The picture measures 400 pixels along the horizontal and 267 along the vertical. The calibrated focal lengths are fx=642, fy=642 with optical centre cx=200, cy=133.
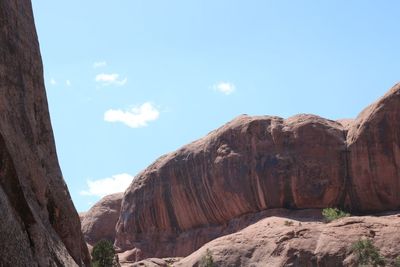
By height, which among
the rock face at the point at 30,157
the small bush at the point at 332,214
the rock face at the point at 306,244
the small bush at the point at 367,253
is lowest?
the small bush at the point at 367,253

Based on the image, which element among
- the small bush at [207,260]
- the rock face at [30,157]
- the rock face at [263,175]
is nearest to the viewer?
the rock face at [30,157]

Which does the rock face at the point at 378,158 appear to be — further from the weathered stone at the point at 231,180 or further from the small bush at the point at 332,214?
the small bush at the point at 332,214

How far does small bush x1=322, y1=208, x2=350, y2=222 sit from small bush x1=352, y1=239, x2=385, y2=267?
34.7 feet

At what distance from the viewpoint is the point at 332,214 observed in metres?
50.0

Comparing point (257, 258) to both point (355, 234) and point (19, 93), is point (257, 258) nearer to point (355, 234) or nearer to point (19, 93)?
point (355, 234)

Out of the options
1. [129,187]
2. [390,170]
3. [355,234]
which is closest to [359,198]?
[390,170]

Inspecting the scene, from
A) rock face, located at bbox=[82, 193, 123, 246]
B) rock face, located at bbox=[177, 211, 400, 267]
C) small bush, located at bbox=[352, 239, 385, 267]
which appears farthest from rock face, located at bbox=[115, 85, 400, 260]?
small bush, located at bbox=[352, 239, 385, 267]

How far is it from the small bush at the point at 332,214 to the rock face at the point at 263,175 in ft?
10.8

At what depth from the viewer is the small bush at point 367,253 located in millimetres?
36688

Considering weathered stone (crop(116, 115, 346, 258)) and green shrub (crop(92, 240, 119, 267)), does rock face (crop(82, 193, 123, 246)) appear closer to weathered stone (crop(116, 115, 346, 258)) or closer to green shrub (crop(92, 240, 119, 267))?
weathered stone (crop(116, 115, 346, 258))

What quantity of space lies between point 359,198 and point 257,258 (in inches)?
627

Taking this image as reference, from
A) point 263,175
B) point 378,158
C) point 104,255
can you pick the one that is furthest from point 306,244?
point 263,175

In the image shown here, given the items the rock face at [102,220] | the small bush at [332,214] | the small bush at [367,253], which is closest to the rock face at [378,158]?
the small bush at [332,214]

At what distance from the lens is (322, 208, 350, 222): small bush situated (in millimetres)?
49284
